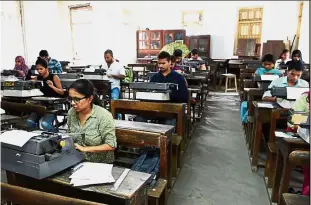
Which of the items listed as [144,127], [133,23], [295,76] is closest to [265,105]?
[295,76]

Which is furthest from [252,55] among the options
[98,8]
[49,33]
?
[49,33]

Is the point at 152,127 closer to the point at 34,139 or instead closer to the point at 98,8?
the point at 34,139

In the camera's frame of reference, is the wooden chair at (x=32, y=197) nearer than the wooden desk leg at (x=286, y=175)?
Yes

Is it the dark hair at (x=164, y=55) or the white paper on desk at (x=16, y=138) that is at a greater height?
the dark hair at (x=164, y=55)

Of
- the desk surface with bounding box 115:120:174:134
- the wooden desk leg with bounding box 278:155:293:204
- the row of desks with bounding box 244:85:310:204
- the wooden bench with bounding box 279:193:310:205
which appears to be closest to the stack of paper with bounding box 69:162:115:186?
the desk surface with bounding box 115:120:174:134

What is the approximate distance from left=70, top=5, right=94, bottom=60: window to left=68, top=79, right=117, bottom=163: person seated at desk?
640 centimetres

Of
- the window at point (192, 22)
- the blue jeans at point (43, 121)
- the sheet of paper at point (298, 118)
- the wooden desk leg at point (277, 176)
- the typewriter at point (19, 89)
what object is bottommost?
the wooden desk leg at point (277, 176)

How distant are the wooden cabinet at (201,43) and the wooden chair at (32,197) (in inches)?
332

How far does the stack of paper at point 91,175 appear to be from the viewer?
3.76 feet

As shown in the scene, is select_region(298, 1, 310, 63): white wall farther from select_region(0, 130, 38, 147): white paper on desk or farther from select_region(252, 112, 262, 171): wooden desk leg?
select_region(0, 130, 38, 147): white paper on desk

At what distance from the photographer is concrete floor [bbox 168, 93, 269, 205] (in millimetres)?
2223

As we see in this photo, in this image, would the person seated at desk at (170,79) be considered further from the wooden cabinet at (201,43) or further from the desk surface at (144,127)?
the wooden cabinet at (201,43)

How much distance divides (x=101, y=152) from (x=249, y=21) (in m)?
8.24

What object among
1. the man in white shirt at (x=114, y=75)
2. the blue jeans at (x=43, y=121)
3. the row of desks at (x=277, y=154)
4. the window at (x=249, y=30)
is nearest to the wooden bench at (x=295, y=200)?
the row of desks at (x=277, y=154)
